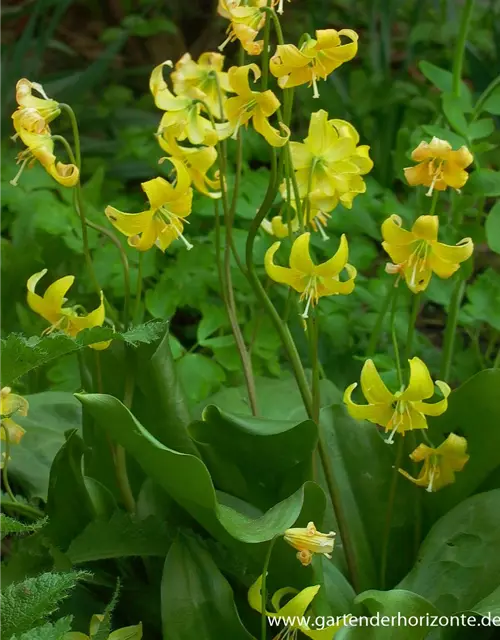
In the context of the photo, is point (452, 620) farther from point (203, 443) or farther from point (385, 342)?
point (385, 342)

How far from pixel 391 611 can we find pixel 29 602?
0.98 feet

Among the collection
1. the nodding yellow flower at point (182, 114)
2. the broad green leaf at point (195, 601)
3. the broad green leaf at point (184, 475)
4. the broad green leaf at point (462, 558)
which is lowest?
the broad green leaf at point (462, 558)

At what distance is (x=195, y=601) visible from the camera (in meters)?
0.72

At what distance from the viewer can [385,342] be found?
4.28 ft

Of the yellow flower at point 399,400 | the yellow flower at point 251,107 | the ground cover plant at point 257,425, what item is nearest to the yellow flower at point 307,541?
the ground cover plant at point 257,425

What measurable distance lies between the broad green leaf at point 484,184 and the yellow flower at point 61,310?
425 millimetres

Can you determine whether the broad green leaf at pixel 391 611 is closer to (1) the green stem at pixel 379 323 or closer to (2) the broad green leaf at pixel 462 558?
(2) the broad green leaf at pixel 462 558

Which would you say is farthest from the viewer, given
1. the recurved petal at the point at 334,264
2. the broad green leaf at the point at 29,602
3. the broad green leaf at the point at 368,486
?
the broad green leaf at the point at 368,486

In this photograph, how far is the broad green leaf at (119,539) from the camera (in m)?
0.75

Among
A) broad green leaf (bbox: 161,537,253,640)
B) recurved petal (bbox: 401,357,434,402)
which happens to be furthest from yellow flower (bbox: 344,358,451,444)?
broad green leaf (bbox: 161,537,253,640)

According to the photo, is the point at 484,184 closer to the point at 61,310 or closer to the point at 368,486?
the point at 368,486

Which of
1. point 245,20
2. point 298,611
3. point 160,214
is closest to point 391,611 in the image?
point 298,611

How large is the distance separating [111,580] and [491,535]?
1.28 ft

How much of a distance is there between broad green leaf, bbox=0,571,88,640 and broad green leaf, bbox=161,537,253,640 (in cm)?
15
